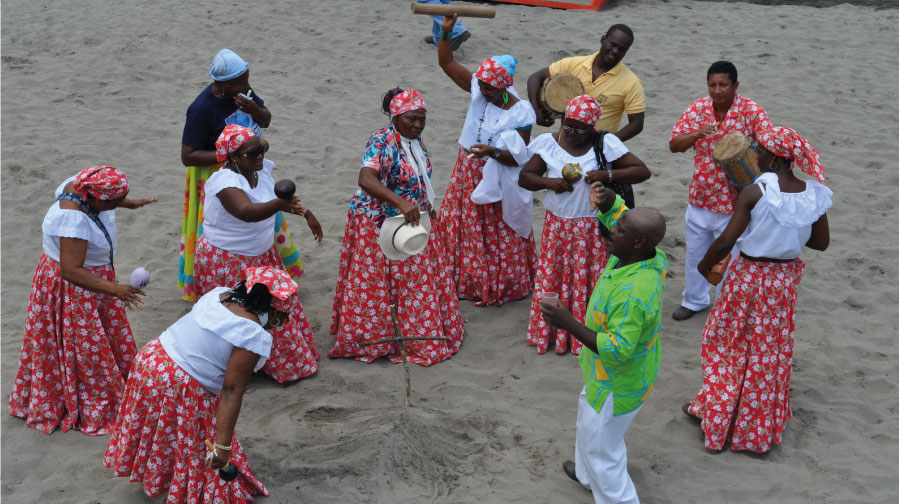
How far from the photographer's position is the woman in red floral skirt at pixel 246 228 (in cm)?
511

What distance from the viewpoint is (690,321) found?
6512 mm

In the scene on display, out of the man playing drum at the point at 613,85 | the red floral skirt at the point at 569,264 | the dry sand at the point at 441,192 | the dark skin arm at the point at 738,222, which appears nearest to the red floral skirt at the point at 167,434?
the dry sand at the point at 441,192

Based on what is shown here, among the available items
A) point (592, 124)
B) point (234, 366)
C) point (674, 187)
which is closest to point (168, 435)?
point (234, 366)

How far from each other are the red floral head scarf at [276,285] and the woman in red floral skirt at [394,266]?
1.33 meters

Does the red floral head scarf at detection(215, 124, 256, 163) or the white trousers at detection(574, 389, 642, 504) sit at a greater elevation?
the red floral head scarf at detection(215, 124, 256, 163)

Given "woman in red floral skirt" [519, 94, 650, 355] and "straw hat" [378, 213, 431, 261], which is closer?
"straw hat" [378, 213, 431, 261]

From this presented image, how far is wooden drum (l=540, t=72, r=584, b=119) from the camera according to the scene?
19.8ft

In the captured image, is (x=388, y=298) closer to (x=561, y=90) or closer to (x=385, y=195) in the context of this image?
(x=385, y=195)

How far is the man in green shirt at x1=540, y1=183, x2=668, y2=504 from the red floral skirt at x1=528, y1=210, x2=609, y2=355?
153cm

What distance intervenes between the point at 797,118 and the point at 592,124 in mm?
5349

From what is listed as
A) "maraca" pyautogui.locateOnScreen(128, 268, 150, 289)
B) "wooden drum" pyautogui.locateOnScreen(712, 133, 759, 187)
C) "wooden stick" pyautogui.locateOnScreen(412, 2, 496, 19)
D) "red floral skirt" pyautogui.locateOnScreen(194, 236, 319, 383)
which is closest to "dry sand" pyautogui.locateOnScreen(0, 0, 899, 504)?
"red floral skirt" pyautogui.locateOnScreen(194, 236, 319, 383)

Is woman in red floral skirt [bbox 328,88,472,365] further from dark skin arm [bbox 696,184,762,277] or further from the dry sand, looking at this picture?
dark skin arm [bbox 696,184,762,277]

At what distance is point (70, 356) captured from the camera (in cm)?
491

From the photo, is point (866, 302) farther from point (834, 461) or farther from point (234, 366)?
point (234, 366)
